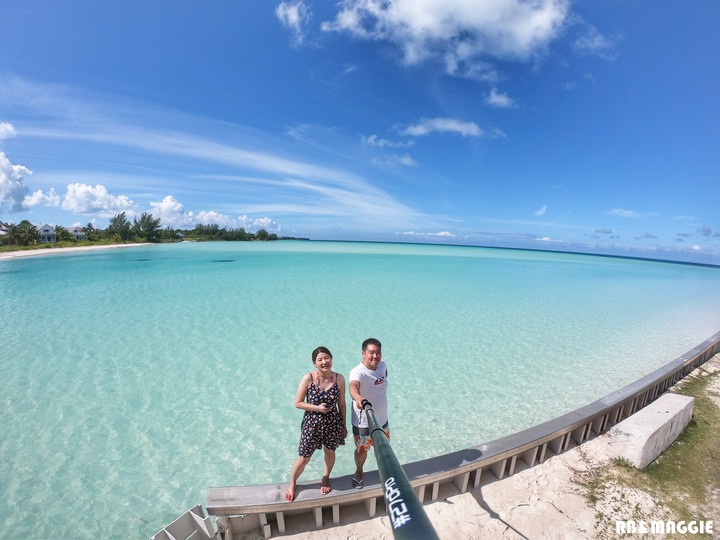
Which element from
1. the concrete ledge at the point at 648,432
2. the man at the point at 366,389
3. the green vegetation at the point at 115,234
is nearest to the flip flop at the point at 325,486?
the man at the point at 366,389

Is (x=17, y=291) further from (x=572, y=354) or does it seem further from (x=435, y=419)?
(x=572, y=354)

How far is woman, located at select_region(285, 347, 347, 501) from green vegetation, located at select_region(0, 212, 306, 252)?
191 feet

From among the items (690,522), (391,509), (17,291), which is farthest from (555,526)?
(17,291)

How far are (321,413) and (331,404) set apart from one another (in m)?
0.16

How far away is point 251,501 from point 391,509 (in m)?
1.97

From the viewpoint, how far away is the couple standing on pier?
2.60 meters

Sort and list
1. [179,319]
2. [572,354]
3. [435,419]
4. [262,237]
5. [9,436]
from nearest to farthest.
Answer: [9,436] → [435,419] → [572,354] → [179,319] → [262,237]

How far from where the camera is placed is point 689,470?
11.9 ft

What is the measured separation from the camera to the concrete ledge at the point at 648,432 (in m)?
3.60

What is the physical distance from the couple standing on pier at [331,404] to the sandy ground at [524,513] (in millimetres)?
371

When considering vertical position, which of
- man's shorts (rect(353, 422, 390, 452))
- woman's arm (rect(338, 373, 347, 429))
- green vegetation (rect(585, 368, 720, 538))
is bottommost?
green vegetation (rect(585, 368, 720, 538))

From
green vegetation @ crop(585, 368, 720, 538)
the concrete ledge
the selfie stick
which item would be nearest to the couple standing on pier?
the selfie stick

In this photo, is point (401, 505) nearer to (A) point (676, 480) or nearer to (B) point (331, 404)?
(B) point (331, 404)

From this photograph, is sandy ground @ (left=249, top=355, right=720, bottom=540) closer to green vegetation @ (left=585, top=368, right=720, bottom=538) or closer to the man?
green vegetation @ (left=585, top=368, right=720, bottom=538)
